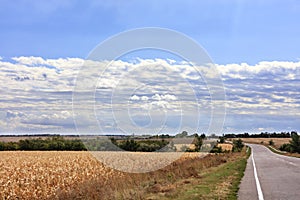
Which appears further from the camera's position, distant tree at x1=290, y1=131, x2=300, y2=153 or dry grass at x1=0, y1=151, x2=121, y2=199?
distant tree at x1=290, y1=131, x2=300, y2=153

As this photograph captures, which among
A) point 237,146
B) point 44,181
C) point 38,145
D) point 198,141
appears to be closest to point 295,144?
point 237,146

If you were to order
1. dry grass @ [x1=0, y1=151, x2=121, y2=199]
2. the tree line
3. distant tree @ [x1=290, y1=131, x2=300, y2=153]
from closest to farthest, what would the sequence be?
1. dry grass @ [x1=0, y1=151, x2=121, y2=199]
2. distant tree @ [x1=290, y1=131, x2=300, y2=153]
3. the tree line

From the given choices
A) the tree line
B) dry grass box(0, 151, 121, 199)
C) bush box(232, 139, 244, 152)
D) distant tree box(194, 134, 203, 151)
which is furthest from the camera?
the tree line

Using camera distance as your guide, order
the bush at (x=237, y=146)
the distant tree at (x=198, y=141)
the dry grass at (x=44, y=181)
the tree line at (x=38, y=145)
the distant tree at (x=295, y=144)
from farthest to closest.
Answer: the tree line at (x=38, y=145) < the bush at (x=237, y=146) < the distant tree at (x=295, y=144) < the distant tree at (x=198, y=141) < the dry grass at (x=44, y=181)

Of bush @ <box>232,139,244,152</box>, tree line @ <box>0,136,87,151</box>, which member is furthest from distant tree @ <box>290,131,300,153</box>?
tree line @ <box>0,136,87,151</box>

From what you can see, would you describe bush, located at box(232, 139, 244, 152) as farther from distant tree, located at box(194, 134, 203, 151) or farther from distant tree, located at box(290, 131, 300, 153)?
distant tree, located at box(194, 134, 203, 151)

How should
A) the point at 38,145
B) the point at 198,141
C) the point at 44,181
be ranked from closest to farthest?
1. the point at 44,181
2. the point at 198,141
3. the point at 38,145

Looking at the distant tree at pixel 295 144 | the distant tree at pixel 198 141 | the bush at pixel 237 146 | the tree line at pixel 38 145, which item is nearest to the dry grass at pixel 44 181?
the distant tree at pixel 198 141

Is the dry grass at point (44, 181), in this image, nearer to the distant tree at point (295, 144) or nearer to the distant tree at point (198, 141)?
the distant tree at point (198, 141)

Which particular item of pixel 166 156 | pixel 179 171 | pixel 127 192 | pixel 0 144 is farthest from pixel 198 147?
pixel 0 144

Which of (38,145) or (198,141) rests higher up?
(198,141)

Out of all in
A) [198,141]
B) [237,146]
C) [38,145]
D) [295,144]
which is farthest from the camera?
[237,146]

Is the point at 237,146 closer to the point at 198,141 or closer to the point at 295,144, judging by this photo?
the point at 295,144

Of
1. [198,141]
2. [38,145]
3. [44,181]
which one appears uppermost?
[198,141]
